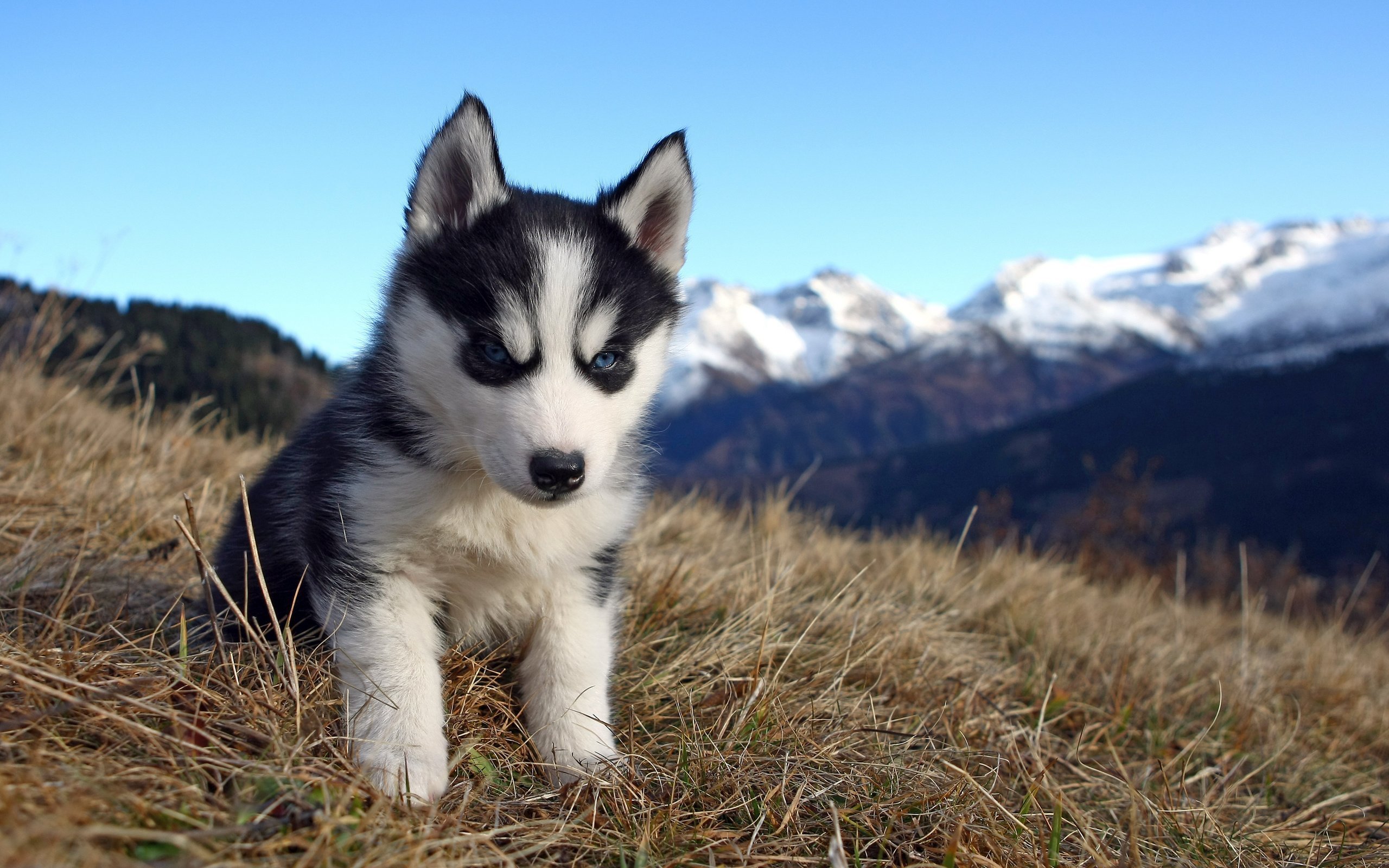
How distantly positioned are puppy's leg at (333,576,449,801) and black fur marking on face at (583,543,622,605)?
1.67 ft

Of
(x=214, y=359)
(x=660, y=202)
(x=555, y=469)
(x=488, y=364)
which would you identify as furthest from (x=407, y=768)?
(x=214, y=359)

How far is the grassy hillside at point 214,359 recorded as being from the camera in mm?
11430

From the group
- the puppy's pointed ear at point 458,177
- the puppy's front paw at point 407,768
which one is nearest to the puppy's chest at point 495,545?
the puppy's front paw at point 407,768

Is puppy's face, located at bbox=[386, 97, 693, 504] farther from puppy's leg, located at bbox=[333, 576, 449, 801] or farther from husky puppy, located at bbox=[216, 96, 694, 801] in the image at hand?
puppy's leg, located at bbox=[333, 576, 449, 801]

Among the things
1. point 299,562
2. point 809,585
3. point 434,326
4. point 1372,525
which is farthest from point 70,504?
point 1372,525

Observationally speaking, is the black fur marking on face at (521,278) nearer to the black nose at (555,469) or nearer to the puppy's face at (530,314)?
the puppy's face at (530,314)

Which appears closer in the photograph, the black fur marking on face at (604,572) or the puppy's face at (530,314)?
the puppy's face at (530,314)

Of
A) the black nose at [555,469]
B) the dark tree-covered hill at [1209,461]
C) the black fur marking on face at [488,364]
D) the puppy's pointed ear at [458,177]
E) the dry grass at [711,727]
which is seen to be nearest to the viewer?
the dry grass at [711,727]

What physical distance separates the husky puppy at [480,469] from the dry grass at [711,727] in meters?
0.16

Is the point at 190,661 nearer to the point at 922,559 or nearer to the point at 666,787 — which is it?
the point at 666,787

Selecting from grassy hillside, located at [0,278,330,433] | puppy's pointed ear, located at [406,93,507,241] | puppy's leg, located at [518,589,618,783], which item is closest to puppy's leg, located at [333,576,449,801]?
puppy's leg, located at [518,589,618,783]

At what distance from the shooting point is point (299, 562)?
8.67 feet

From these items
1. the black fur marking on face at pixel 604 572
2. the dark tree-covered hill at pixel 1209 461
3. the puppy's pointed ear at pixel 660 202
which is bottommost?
the dark tree-covered hill at pixel 1209 461

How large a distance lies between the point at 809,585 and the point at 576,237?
2.44 m
